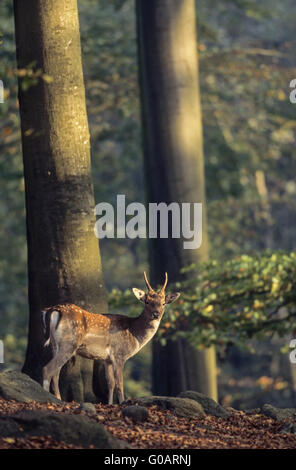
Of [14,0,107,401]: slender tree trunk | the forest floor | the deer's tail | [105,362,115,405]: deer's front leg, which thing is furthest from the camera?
[14,0,107,401]: slender tree trunk

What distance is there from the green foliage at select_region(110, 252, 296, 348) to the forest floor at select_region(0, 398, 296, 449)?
2861 millimetres

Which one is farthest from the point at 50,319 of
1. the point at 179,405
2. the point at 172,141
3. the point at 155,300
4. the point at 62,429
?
the point at 172,141

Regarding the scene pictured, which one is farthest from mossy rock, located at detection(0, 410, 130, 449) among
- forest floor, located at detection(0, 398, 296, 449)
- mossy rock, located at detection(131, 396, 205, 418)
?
mossy rock, located at detection(131, 396, 205, 418)

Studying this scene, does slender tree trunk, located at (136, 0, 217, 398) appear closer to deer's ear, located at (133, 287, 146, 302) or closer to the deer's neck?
the deer's neck

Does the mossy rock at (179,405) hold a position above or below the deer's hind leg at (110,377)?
below

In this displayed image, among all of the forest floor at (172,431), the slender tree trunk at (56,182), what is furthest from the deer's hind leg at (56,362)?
the slender tree trunk at (56,182)

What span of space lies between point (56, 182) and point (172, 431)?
10.6ft

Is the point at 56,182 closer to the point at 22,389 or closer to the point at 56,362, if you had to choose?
the point at 56,362

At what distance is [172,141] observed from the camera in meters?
13.8

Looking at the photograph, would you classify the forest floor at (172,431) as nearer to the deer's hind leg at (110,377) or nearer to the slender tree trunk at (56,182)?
the deer's hind leg at (110,377)

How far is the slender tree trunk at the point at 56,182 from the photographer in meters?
9.67

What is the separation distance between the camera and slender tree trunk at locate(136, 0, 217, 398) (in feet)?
44.3

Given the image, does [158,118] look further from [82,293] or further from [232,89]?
[232,89]

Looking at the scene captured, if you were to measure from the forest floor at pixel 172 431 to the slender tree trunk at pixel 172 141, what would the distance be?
4132mm
